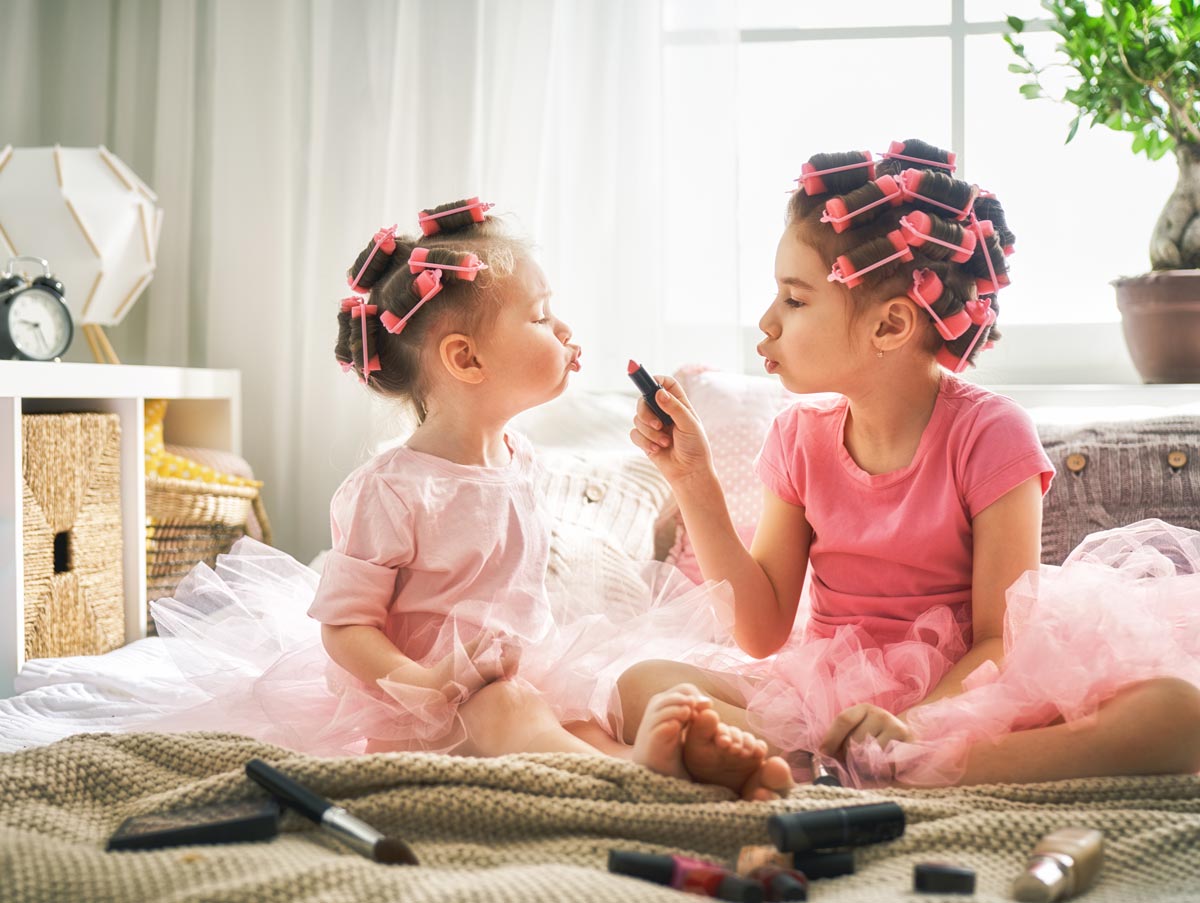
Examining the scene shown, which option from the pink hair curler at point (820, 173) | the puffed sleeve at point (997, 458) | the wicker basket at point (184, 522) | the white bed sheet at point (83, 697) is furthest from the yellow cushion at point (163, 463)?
the puffed sleeve at point (997, 458)

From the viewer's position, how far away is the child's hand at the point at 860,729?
2.98 feet

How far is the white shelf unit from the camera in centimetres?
153

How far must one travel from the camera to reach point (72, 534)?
1692 mm

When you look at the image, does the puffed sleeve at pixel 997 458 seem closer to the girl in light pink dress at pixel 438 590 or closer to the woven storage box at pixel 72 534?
the girl in light pink dress at pixel 438 590

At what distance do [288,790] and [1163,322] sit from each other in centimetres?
165

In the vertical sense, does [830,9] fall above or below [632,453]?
above

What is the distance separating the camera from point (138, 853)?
698 mm

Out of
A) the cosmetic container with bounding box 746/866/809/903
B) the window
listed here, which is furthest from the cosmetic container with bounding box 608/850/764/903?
the window

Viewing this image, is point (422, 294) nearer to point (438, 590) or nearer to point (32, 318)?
point (438, 590)

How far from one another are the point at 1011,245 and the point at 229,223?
1601 mm

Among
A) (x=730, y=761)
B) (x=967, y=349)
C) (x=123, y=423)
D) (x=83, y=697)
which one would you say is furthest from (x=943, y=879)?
(x=123, y=423)

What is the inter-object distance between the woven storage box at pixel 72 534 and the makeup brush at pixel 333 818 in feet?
3.22

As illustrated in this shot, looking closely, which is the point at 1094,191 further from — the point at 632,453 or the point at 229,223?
the point at 229,223

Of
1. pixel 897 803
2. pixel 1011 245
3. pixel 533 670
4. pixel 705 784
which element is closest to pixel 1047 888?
pixel 897 803
